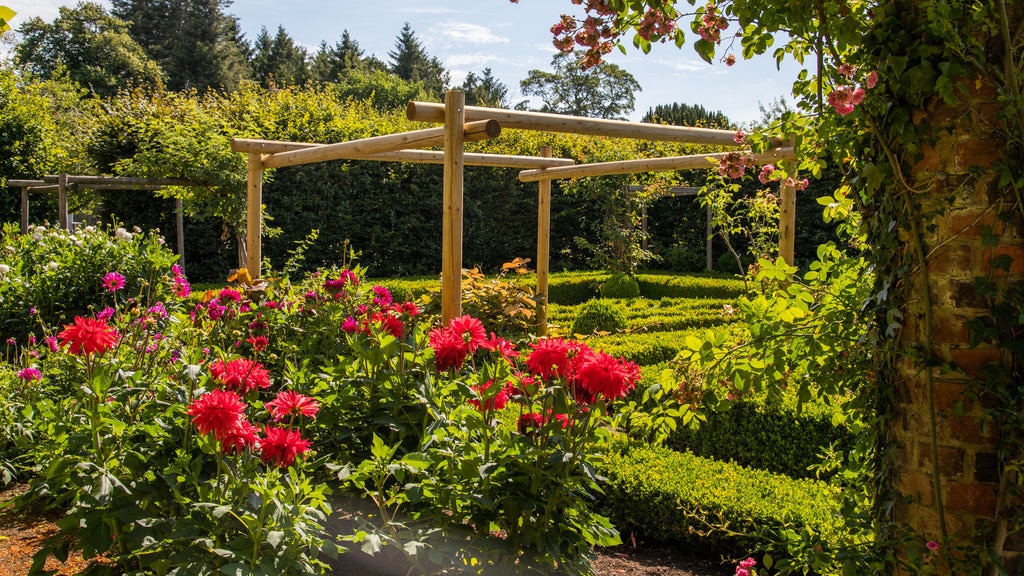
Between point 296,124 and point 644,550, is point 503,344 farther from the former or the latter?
point 296,124

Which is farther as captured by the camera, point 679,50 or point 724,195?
point 724,195

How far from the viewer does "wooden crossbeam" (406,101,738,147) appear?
3.59 m

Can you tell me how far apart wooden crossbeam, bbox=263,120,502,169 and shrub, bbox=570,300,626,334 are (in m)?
2.85

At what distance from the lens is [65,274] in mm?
5195

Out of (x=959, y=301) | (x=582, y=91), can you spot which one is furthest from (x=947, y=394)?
(x=582, y=91)

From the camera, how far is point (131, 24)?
32000mm

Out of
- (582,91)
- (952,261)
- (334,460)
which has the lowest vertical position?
(334,460)

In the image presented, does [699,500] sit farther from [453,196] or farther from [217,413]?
[217,413]

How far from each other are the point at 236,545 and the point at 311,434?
0.76 m

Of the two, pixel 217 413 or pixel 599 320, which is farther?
pixel 599 320

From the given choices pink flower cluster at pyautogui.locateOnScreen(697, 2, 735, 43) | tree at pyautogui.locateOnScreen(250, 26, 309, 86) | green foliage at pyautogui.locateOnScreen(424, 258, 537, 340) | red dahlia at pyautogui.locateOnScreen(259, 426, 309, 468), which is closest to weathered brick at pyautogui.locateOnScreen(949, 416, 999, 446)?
pink flower cluster at pyautogui.locateOnScreen(697, 2, 735, 43)

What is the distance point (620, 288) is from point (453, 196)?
22.4 ft

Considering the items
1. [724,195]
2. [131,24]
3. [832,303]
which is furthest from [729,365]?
[131,24]

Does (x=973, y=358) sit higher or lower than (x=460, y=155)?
lower
